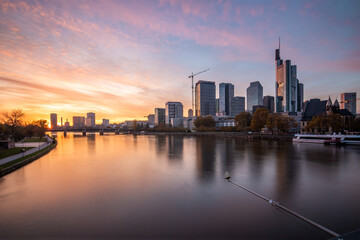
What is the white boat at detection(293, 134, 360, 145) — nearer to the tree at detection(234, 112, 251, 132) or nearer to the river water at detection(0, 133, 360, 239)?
the tree at detection(234, 112, 251, 132)

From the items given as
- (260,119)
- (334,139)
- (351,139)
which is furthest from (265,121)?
(351,139)

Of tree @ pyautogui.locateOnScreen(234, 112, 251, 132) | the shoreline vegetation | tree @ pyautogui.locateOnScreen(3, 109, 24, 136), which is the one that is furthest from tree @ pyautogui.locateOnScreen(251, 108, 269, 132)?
tree @ pyautogui.locateOnScreen(3, 109, 24, 136)

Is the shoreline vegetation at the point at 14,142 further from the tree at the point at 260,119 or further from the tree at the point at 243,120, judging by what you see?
the tree at the point at 243,120

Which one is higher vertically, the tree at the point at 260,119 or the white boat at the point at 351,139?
the tree at the point at 260,119

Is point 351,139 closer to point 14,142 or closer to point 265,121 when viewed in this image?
point 265,121

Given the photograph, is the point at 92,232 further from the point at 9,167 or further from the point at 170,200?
the point at 9,167

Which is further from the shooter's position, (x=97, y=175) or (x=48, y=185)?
(x=97, y=175)

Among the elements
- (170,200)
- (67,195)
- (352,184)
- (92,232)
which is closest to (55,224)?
(92,232)

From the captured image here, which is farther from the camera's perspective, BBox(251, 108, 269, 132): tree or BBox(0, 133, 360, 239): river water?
BBox(251, 108, 269, 132): tree

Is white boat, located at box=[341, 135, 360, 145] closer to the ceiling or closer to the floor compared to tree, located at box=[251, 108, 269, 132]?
closer to the floor

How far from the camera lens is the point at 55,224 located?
886 cm

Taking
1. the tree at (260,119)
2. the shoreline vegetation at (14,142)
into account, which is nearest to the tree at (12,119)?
the shoreline vegetation at (14,142)

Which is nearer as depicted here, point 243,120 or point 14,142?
point 14,142

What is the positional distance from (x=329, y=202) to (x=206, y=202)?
7.75m
